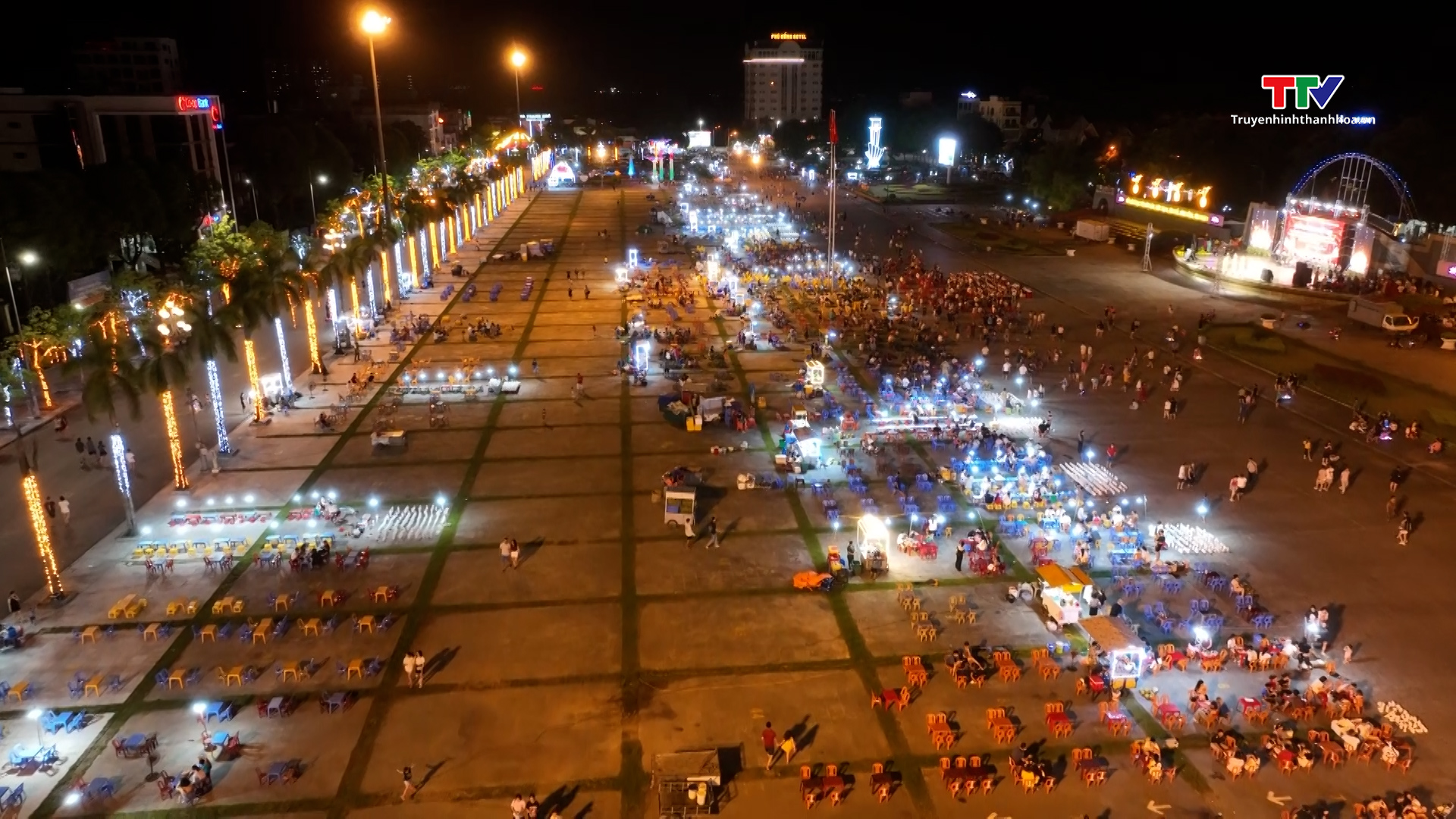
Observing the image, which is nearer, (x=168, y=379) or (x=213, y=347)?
(x=168, y=379)

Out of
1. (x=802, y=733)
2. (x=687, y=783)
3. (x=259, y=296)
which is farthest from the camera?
(x=259, y=296)

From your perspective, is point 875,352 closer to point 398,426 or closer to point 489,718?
point 398,426

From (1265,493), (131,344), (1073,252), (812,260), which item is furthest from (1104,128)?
(131,344)

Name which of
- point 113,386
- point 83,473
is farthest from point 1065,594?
point 83,473

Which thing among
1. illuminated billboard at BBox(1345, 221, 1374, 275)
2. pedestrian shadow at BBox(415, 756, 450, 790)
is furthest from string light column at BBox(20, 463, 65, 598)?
illuminated billboard at BBox(1345, 221, 1374, 275)

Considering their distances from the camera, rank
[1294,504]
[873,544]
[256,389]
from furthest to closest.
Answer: [256,389] < [1294,504] < [873,544]

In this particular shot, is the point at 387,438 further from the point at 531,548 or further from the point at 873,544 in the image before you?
the point at 873,544

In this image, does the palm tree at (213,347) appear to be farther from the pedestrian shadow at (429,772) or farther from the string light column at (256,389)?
the pedestrian shadow at (429,772)

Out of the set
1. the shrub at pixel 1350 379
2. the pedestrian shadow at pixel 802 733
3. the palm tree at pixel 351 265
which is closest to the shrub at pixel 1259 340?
the shrub at pixel 1350 379
